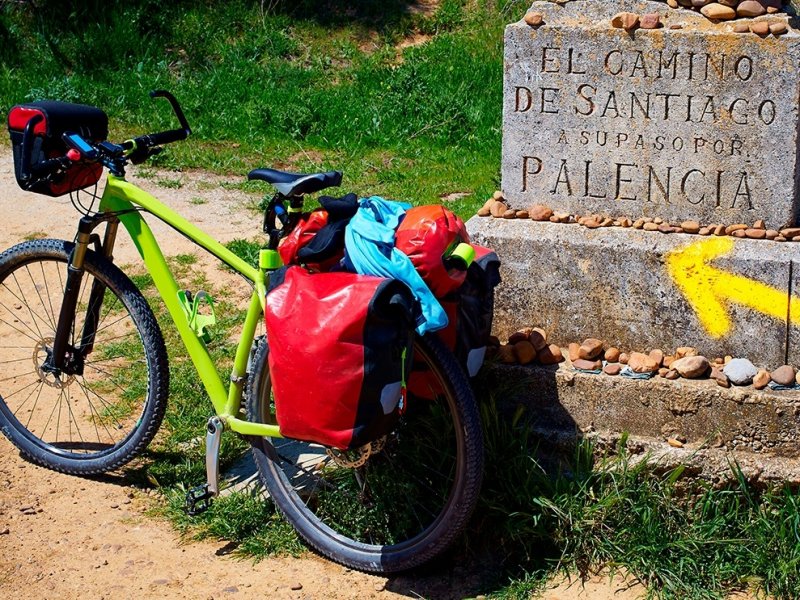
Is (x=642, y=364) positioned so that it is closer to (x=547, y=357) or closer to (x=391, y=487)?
(x=547, y=357)

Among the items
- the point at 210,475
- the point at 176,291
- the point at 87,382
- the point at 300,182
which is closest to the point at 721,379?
the point at 300,182

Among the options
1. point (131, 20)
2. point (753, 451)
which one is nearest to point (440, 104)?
point (131, 20)

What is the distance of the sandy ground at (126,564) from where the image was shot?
382 centimetres

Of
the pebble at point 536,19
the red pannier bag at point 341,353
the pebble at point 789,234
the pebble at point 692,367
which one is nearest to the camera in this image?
the red pannier bag at point 341,353

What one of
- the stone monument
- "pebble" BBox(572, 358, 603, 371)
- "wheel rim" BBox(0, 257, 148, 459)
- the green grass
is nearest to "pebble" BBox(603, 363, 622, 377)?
"pebble" BBox(572, 358, 603, 371)

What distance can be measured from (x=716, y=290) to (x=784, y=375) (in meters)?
0.35

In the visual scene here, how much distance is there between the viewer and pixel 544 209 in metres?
4.47

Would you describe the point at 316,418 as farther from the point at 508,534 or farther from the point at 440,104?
the point at 440,104

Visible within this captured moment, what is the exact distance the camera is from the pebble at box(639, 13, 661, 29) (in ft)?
13.6

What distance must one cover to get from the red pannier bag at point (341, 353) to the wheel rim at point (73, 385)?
3.48 feet

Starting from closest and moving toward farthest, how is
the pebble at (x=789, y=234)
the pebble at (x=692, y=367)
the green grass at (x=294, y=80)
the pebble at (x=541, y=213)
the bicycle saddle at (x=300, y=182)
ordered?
1. the bicycle saddle at (x=300, y=182)
2. the pebble at (x=692, y=367)
3. the pebble at (x=789, y=234)
4. the pebble at (x=541, y=213)
5. the green grass at (x=294, y=80)

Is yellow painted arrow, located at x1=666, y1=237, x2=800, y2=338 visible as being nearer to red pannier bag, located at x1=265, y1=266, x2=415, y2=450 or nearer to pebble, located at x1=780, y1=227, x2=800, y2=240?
pebble, located at x1=780, y1=227, x2=800, y2=240

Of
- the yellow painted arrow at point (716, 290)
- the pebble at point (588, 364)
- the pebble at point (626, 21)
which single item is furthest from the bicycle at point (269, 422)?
the pebble at point (626, 21)

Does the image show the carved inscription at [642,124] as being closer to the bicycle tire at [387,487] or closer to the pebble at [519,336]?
the pebble at [519,336]
